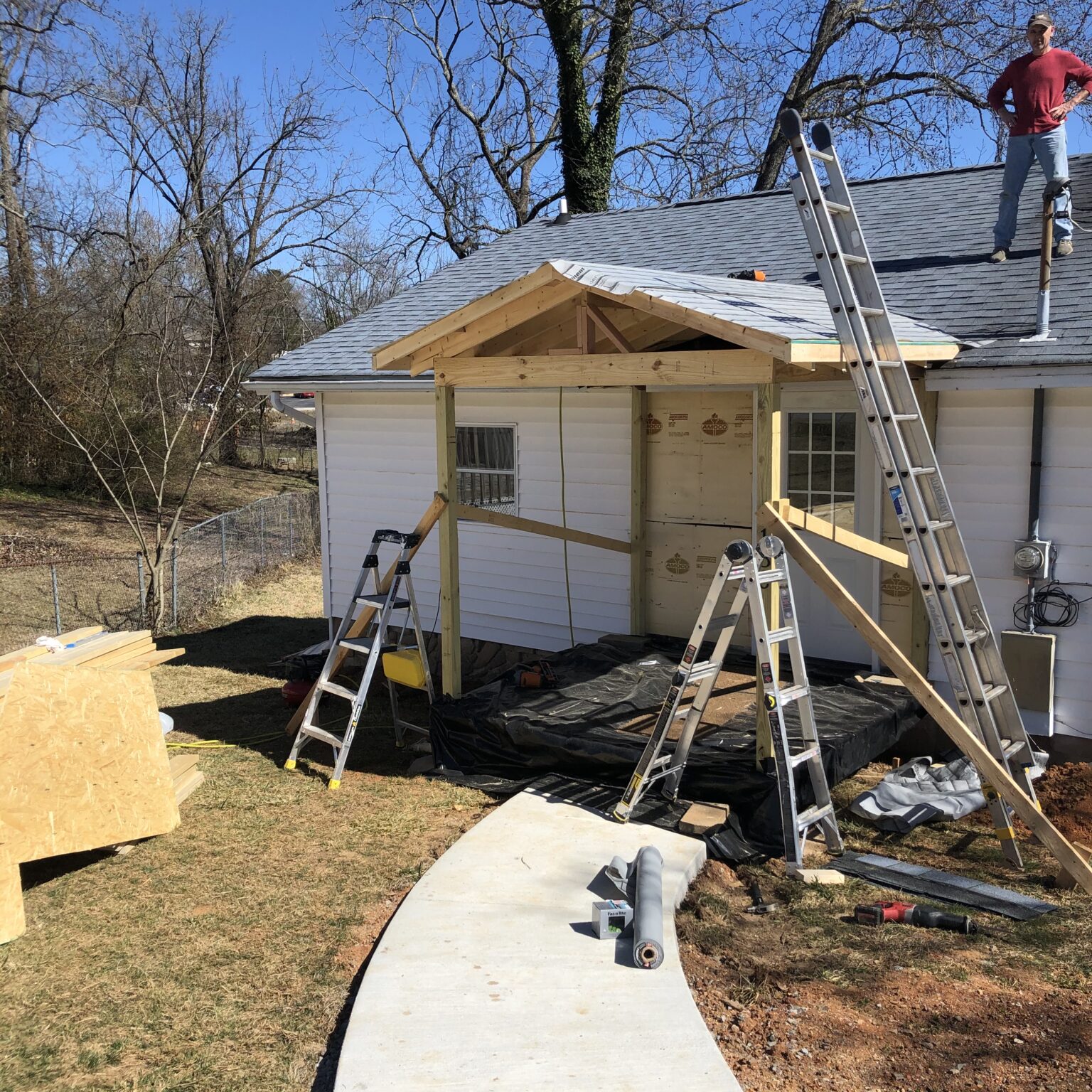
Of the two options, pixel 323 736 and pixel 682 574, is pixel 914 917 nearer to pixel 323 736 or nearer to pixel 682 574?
pixel 323 736

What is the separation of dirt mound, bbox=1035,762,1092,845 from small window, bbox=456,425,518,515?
17.4ft

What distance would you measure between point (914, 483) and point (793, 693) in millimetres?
1391

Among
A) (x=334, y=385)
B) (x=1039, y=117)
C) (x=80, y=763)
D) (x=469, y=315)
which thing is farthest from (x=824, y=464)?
(x=80, y=763)

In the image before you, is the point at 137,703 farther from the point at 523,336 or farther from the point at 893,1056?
the point at 893,1056

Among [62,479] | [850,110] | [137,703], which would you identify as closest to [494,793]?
[137,703]

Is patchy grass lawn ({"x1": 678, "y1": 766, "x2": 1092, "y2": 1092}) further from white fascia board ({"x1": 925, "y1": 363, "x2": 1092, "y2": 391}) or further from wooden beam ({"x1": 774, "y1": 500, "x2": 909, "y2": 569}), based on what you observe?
white fascia board ({"x1": 925, "y1": 363, "x2": 1092, "y2": 391})

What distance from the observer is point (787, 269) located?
1001 centimetres

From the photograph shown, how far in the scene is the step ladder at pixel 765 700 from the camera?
6.04 metres

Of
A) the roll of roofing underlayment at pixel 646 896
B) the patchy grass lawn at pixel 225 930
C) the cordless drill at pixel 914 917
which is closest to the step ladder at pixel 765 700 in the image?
the cordless drill at pixel 914 917

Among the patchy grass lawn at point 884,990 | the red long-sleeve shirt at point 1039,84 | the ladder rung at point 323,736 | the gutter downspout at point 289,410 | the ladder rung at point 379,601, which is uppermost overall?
the red long-sleeve shirt at point 1039,84

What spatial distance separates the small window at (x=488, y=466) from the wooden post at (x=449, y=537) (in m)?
2.24

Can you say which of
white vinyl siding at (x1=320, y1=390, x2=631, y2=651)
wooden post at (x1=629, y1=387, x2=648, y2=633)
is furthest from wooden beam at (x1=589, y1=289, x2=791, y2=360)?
white vinyl siding at (x1=320, y1=390, x2=631, y2=651)

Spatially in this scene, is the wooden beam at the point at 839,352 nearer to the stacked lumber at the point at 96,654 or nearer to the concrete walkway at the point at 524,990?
the concrete walkway at the point at 524,990

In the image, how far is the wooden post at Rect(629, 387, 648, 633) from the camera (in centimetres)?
964
